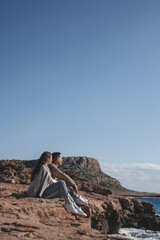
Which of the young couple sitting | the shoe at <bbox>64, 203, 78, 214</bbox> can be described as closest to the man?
the young couple sitting

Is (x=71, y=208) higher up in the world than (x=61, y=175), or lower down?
lower down

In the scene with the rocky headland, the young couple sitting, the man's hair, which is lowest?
the rocky headland

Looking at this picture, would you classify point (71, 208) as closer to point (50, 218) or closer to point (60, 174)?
point (50, 218)

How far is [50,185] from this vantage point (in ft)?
22.6

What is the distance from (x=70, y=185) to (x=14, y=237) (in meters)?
3.32

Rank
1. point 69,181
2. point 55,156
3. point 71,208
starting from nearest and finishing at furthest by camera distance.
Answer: point 71,208
point 69,181
point 55,156

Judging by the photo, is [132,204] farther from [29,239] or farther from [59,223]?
[29,239]

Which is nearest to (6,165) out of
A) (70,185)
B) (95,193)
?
(95,193)

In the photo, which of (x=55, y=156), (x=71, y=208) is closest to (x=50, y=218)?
(x=71, y=208)

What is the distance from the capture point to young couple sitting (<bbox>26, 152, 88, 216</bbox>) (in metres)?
6.67

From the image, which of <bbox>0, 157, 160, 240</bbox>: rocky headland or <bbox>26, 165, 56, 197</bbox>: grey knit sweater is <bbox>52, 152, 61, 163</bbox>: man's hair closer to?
<bbox>26, 165, 56, 197</bbox>: grey knit sweater

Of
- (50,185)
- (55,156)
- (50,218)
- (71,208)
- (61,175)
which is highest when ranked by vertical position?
(55,156)

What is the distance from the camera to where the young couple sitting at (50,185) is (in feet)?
21.9

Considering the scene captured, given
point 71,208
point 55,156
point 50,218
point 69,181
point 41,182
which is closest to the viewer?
point 50,218
